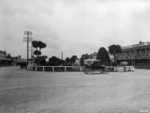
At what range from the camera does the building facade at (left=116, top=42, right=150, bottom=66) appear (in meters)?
57.4

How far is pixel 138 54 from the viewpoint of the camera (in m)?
61.6

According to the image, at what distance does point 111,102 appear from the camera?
7172 mm

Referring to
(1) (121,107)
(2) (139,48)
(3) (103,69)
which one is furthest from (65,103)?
(2) (139,48)

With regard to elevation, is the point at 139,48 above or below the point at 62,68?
above

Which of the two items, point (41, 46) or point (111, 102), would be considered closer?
point (111, 102)

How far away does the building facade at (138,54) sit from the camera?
57.4 metres

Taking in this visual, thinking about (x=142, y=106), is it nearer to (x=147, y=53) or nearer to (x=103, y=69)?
(x=103, y=69)

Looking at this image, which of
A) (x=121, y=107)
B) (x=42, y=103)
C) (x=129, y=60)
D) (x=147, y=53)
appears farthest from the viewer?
(x=129, y=60)

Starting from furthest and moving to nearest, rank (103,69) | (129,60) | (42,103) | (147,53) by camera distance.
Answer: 1. (129,60)
2. (147,53)
3. (103,69)
4. (42,103)

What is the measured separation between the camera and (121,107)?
6.39 meters

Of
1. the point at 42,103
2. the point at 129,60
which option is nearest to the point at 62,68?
the point at 42,103

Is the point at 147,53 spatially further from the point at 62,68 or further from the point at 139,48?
the point at 62,68

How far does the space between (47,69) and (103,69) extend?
36.9ft

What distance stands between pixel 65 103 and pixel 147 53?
55.1 meters
